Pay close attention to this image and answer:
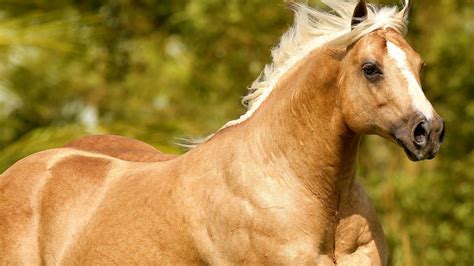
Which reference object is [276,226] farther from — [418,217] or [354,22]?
[418,217]

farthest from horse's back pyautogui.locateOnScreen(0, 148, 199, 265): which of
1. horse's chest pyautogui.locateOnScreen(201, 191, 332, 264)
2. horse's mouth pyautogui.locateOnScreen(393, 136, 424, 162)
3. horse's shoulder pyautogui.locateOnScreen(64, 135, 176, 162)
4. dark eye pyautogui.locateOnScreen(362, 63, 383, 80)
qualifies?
horse's mouth pyautogui.locateOnScreen(393, 136, 424, 162)

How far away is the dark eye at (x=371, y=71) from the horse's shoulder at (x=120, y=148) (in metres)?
2.06

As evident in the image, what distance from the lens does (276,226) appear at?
6773 mm

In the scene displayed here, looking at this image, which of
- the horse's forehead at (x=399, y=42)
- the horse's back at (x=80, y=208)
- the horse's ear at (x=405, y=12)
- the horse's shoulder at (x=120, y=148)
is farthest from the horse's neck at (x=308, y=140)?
the horse's shoulder at (x=120, y=148)

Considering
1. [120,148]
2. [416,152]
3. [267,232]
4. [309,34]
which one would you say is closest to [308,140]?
[267,232]

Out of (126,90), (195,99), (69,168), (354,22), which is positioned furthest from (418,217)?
(354,22)

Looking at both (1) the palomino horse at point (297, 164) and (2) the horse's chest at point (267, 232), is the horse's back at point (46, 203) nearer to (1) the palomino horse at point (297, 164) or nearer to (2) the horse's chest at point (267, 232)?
(1) the palomino horse at point (297, 164)

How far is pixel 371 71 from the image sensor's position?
21.7 feet

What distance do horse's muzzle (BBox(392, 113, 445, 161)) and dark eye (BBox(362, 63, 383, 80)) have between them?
307 millimetres

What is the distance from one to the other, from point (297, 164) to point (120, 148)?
7.03 ft

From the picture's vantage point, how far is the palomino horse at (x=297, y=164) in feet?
21.7

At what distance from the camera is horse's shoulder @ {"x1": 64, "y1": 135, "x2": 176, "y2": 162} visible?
8.49m

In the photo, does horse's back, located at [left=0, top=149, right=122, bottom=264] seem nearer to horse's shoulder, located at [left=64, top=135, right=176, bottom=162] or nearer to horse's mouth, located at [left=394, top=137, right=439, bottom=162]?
horse's shoulder, located at [left=64, top=135, right=176, bottom=162]

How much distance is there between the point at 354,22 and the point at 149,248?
1823mm
